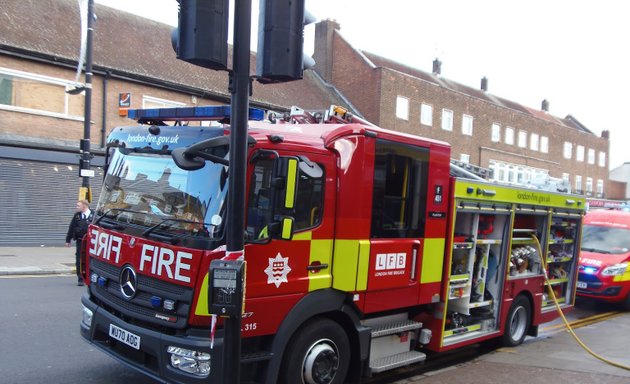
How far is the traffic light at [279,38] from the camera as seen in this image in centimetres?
367

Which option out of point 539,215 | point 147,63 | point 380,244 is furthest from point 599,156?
point 380,244

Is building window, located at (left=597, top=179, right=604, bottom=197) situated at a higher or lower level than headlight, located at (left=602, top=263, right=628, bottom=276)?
higher

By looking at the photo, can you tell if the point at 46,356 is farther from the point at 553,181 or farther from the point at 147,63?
the point at 147,63

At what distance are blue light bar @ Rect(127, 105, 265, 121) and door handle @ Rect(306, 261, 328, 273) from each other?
1404 millimetres

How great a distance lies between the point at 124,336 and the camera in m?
4.54

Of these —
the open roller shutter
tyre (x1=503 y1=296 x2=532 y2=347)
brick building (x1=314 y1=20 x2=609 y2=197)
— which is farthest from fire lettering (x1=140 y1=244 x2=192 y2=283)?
brick building (x1=314 y1=20 x2=609 y2=197)

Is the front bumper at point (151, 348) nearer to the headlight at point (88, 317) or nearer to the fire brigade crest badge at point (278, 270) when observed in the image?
the headlight at point (88, 317)

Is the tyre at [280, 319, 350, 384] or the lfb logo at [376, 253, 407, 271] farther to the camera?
the lfb logo at [376, 253, 407, 271]

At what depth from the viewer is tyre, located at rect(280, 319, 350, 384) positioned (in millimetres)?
4621

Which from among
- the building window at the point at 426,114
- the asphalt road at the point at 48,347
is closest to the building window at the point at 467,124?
the building window at the point at 426,114

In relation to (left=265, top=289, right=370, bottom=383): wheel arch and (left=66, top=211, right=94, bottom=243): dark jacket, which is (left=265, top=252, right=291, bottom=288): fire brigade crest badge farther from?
(left=66, top=211, right=94, bottom=243): dark jacket

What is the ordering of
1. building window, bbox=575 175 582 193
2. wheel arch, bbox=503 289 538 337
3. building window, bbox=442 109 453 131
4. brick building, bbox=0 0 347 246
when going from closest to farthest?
wheel arch, bbox=503 289 538 337, brick building, bbox=0 0 347 246, building window, bbox=442 109 453 131, building window, bbox=575 175 582 193

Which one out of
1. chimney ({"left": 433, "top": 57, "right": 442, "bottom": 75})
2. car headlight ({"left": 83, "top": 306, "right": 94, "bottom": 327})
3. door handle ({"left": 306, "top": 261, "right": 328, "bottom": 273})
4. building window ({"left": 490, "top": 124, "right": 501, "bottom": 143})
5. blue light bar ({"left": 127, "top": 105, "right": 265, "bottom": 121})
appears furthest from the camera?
chimney ({"left": 433, "top": 57, "right": 442, "bottom": 75})

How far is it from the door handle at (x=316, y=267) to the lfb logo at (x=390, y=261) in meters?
0.70
